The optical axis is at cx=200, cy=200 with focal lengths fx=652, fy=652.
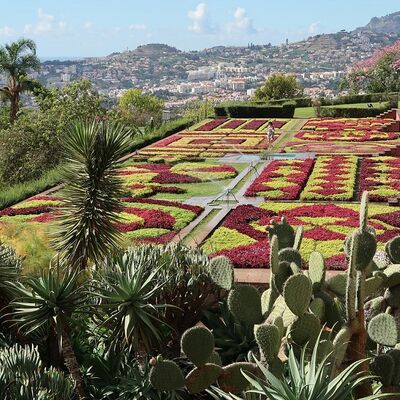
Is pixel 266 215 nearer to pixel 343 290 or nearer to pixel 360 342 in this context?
pixel 343 290

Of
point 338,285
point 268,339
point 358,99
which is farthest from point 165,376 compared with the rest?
point 358,99

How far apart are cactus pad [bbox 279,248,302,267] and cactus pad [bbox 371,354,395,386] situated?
1340mm

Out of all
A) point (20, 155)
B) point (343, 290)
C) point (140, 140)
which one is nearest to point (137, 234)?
point (343, 290)

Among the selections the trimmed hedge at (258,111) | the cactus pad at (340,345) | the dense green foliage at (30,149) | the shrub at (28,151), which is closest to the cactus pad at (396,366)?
the cactus pad at (340,345)

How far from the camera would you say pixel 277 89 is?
50.6m

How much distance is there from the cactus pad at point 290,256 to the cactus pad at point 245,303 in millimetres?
469

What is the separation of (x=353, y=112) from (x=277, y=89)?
1365 centimetres

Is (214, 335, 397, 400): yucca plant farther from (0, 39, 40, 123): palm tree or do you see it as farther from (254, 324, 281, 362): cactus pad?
(0, 39, 40, 123): palm tree

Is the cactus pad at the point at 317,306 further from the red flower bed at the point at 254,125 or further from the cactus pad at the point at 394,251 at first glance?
the red flower bed at the point at 254,125

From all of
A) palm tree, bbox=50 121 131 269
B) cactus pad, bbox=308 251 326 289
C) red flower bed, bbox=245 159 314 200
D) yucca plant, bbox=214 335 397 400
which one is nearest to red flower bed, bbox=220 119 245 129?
red flower bed, bbox=245 159 314 200

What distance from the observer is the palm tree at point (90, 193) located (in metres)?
8.85

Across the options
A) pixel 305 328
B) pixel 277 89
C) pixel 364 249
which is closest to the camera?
pixel 364 249

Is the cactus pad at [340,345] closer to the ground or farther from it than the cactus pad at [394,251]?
closer to the ground

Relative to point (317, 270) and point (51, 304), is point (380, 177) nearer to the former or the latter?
point (317, 270)
